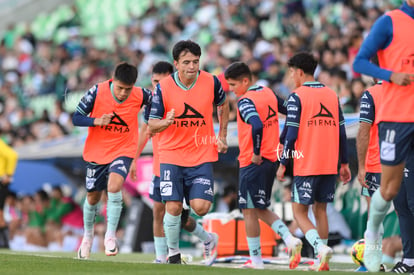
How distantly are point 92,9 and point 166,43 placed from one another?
8150 millimetres

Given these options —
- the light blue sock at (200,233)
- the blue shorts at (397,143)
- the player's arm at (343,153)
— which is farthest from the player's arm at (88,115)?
the blue shorts at (397,143)

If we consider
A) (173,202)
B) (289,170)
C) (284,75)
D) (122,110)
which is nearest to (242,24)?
(284,75)

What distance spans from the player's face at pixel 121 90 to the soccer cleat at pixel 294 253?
273cm

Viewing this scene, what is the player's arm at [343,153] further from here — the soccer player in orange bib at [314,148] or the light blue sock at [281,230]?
the light blue sock at [281,230]

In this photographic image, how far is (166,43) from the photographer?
26859 mm

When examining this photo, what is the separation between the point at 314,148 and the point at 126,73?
253 centimetres

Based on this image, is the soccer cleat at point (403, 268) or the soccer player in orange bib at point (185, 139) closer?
the soccer cleat at point (403, 268)

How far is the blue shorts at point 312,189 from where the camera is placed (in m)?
10.4

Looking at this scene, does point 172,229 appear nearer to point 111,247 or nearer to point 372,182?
point 111,247

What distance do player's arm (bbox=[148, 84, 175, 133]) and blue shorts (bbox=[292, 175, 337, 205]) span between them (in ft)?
5.27

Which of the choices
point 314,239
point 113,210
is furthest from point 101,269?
point 314,239

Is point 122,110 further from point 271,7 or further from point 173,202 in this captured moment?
point 271,7

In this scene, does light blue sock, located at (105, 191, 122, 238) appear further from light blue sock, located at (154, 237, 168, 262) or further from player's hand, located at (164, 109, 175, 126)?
player's hand, located at (164, 109, 175, 126)

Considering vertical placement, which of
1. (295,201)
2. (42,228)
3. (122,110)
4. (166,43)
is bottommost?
(42,228)
